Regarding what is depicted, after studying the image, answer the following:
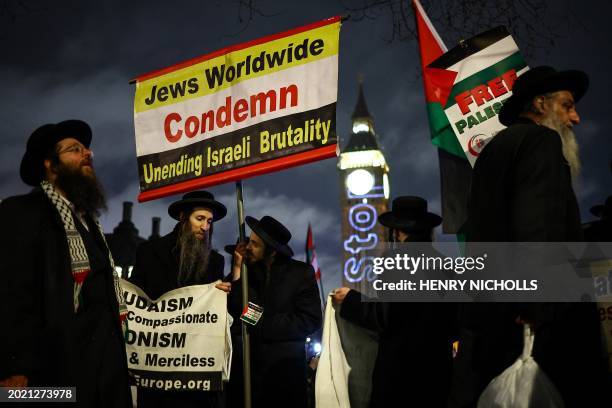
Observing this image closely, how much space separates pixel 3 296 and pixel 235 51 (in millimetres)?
2516

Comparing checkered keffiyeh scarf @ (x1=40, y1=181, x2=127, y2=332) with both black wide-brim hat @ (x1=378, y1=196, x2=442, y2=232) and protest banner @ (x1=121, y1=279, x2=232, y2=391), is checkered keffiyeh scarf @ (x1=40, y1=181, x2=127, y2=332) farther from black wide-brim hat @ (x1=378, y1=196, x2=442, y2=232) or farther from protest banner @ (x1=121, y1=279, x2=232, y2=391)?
black wide-brim hat @ (x1=378, y1=196, x2=442, y2=232)

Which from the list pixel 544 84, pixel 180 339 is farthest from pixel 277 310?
pixel 544 84

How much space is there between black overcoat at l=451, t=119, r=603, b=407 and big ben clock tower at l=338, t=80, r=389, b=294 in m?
66.0

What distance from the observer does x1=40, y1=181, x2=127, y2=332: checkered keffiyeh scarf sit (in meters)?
3.04

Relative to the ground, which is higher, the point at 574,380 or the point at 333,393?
the point at 574,380

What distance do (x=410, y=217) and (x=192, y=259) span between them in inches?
76.1

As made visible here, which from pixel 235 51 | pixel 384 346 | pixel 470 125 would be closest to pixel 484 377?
pixel 384 346

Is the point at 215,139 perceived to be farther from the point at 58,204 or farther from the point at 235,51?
the point at 58,204

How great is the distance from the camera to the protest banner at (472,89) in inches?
165

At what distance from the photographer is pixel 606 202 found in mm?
3885

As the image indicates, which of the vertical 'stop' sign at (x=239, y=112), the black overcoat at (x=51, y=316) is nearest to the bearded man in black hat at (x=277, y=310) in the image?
the vertical 'stop' sign at (x=239, y=112)

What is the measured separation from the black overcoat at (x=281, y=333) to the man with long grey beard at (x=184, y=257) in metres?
0.38

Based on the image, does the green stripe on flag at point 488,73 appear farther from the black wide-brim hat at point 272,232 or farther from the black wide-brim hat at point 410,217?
the black wide-brim hat at point 272,232

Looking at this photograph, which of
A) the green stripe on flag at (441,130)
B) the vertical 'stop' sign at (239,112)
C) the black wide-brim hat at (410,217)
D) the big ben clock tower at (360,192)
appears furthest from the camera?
the big ben clock tower at (360,192)
